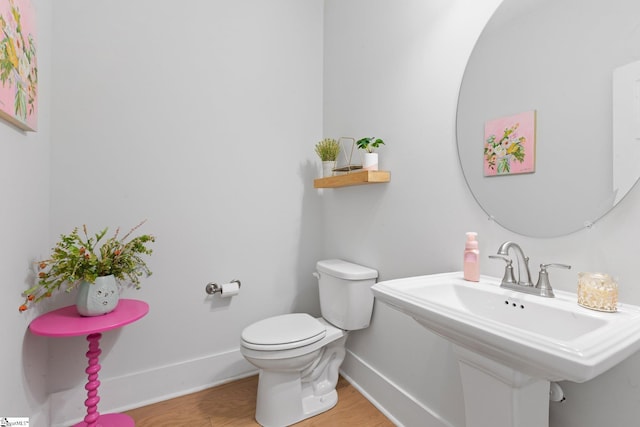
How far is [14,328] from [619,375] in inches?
76.0

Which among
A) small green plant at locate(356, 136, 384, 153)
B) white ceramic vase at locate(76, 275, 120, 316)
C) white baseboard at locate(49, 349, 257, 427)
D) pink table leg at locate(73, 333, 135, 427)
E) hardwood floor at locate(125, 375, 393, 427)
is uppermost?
small green plant at locate(356, 136, 384, 153)

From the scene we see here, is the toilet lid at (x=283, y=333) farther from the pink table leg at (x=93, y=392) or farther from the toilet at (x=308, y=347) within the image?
the pink table leg at (x=93, y=392)

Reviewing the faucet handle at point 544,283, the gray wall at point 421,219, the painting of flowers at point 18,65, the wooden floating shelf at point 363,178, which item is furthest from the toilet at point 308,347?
the painting of flowers at point 18,65

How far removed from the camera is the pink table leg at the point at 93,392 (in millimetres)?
1248

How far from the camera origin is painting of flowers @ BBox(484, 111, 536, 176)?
0.97m

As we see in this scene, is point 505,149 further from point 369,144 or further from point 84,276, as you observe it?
point 84,276

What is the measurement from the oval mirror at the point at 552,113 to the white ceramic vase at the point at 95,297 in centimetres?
159

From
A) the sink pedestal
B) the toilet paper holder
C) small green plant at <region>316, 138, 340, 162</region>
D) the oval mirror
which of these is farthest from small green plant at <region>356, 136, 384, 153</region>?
the toilet paper holder

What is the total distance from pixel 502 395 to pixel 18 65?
73.9 inches

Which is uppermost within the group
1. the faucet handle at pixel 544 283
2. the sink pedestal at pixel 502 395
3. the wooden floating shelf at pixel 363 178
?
the wooden floating shelf at pixel 363 178

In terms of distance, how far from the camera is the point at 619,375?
30.2 inches

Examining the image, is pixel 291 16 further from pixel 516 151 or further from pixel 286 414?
pixel 286 414

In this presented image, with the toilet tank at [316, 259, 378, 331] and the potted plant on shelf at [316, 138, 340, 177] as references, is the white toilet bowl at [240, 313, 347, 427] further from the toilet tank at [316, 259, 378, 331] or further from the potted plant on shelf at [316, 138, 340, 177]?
the potted plant on shelf at [316, 138, 340, 177]

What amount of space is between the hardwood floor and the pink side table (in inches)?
5.7
